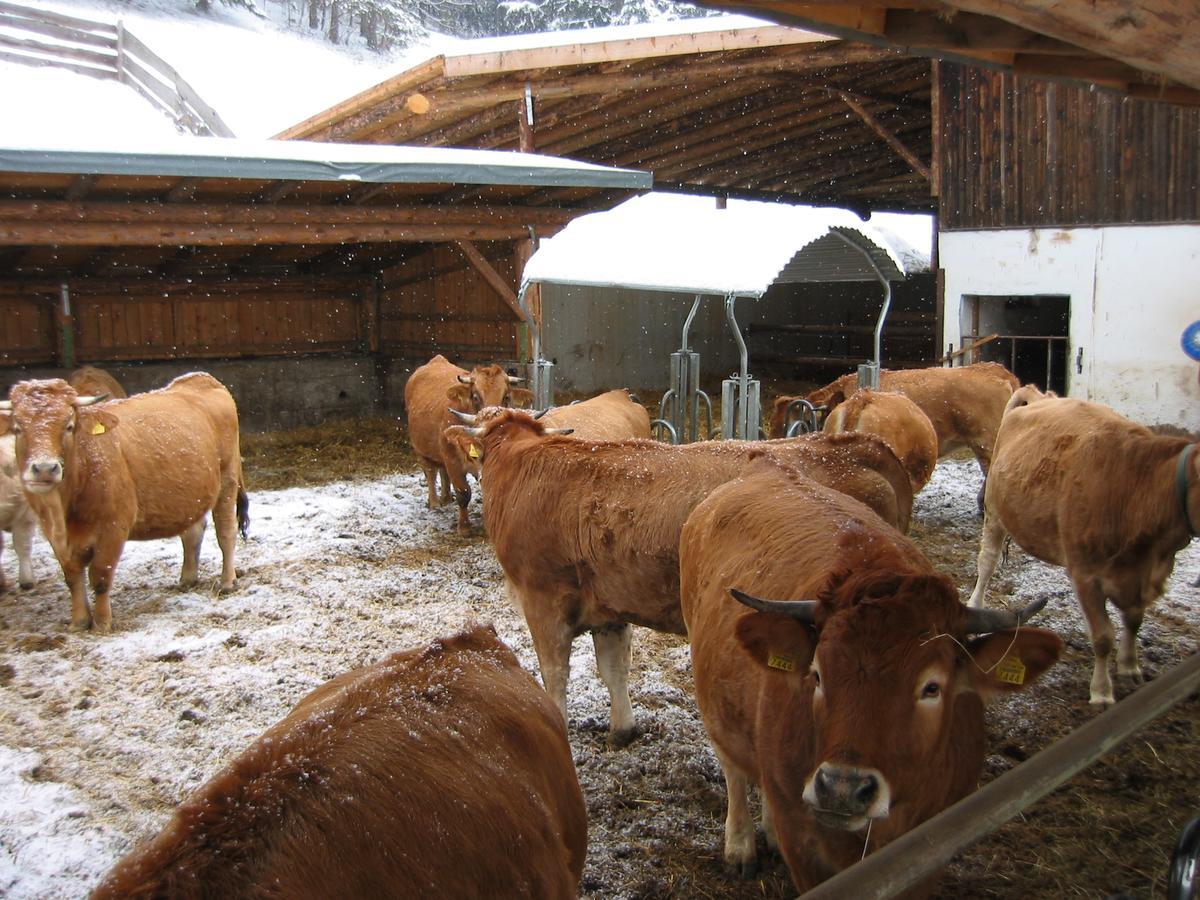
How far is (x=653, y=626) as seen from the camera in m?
4.44

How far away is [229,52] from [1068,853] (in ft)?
148

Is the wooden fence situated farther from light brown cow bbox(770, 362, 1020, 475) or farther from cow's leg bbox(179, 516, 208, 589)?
light brown cow bbox(770, 362, 1020, 475)

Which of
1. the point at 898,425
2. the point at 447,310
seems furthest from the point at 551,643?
the point at 447,310

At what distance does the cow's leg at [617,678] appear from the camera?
186 inches

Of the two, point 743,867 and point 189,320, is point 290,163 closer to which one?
point 189,320

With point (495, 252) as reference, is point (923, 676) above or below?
below

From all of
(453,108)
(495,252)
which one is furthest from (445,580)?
(453,108)

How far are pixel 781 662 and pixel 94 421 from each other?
534 centimetres

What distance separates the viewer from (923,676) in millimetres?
2330

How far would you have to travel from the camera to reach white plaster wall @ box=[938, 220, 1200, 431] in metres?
11.1

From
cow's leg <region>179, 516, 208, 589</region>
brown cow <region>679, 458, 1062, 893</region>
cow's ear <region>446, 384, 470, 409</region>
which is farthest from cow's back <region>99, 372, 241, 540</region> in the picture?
brown cow <region>679, 458, 1062, 893</region>

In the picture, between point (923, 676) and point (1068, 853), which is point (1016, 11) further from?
point (1068, 853)

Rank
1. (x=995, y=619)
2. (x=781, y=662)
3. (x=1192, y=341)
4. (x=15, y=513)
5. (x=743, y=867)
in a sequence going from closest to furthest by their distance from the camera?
(x=995, y=619), (x=781, y=662), (x=743, y=867), (x=15, y=513), (x=1192, y=341)

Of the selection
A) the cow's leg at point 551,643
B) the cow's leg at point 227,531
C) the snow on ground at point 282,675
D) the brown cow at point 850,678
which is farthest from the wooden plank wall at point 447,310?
the brown cow at point 850,678
